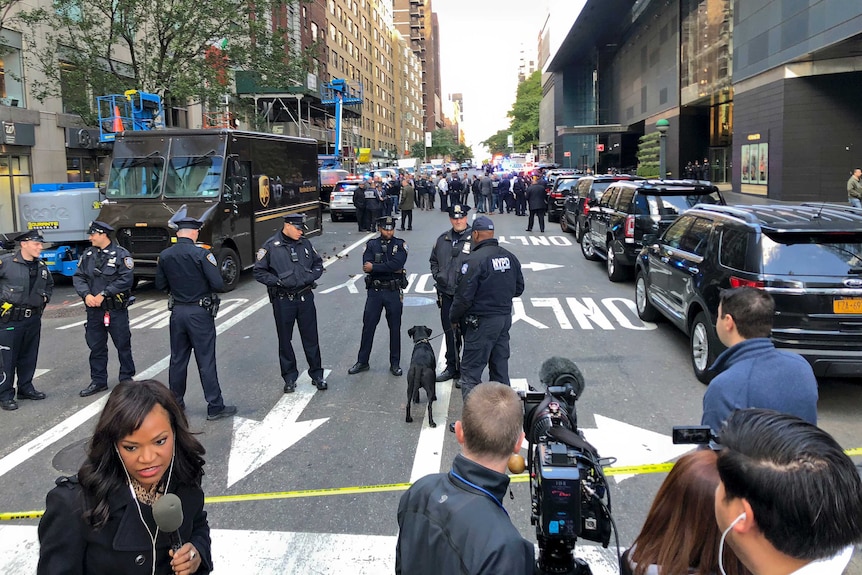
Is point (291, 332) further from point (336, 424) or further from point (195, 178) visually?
point (195, 178)

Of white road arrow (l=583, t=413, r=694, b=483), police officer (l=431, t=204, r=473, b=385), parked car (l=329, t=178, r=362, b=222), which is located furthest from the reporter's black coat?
parked car (l=329, t=178, r=362, b=222)

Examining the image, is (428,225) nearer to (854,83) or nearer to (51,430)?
(854,83)

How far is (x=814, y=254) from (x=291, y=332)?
509 cm

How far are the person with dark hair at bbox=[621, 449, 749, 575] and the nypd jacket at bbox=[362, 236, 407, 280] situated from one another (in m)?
5.68

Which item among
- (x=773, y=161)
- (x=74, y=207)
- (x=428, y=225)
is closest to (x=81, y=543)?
(x=74, y=207)

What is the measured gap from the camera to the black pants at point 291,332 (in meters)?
6.98

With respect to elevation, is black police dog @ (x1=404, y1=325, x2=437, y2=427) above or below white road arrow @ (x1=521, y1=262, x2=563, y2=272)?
below

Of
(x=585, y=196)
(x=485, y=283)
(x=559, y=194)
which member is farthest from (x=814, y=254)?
(x=559, y=194)

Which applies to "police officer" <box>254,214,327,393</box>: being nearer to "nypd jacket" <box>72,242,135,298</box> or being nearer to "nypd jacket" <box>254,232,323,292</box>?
"nypd jacket" <box>254,232,323,292</box>

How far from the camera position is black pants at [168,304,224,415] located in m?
6.24

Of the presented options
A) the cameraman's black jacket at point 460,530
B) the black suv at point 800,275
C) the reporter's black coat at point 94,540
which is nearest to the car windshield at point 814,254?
the black suv at point 800,275

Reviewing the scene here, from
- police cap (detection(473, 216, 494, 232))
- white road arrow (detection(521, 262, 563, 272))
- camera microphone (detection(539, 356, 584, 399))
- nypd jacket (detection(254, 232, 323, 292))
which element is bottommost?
white road arrow (detection(521, 262, 563, 272))

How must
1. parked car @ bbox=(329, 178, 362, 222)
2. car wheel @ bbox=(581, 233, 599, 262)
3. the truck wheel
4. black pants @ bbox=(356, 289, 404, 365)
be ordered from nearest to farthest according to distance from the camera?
black pants @ bbox=(356, 289, 404, 365)
the truck wheel
car wheel @ bbox=(581, 233, 599, 262)
parked car @ bbox=(329, 178, 362, 222)

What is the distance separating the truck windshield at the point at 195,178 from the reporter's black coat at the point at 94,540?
10972 millimetres
